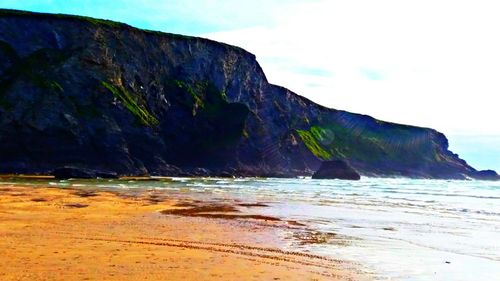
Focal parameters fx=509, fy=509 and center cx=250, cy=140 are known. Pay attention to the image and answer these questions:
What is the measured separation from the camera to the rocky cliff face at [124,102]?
105 meters

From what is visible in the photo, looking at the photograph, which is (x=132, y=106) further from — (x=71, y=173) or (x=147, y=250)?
(x=147, y=250)

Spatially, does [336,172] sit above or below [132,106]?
below

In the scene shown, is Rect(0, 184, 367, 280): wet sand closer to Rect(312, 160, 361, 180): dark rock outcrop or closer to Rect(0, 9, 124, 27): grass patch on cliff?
Rect(0, 9, 124, 27): grass patch on cliff

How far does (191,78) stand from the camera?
154 metres

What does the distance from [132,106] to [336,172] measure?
72.0 meters

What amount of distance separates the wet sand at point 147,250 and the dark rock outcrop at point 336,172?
141m

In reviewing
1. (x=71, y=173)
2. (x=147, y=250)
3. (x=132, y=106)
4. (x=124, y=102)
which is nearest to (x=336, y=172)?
(x=132, y=106)

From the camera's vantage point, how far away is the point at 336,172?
543 feet

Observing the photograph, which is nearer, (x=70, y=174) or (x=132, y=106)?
(x=70, y=174)

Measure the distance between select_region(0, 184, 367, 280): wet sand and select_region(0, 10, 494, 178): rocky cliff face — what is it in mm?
80379

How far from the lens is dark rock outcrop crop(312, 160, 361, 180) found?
164 m

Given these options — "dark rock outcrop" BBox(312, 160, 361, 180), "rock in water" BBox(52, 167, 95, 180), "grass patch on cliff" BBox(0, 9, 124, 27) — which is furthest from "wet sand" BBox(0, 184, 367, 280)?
"dark rock outcrop" BBox(312, 160, 361, 180)

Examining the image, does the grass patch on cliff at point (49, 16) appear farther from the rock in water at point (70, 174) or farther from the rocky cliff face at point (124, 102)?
the rock in water at point (70, 174)

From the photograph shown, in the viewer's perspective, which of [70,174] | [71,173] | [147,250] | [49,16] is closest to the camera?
[147,250]
